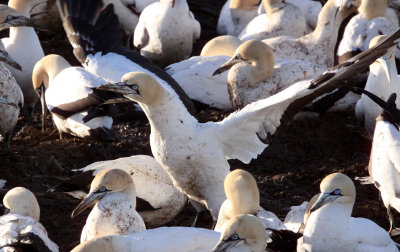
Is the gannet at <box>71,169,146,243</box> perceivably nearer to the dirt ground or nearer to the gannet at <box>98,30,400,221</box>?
the gannet at <box>98,30,400,221</box>

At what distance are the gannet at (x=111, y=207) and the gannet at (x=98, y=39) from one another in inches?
94.0

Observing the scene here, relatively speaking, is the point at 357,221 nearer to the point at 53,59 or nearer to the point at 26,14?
the point at 53,59

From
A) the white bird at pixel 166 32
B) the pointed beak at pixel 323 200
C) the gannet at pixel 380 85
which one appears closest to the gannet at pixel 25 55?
the white bird at pixel 166 32

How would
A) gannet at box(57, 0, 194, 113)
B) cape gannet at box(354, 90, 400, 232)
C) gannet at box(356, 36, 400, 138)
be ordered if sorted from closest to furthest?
cape gannet at box(354, 90, 400, 232) < gannet at box(356, 36, 400, 138) < gannet at box(57, 0, 194, 113)

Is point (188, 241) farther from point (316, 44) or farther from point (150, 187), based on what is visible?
point (316, 44)

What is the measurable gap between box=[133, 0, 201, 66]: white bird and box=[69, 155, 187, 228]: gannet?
9.28ft

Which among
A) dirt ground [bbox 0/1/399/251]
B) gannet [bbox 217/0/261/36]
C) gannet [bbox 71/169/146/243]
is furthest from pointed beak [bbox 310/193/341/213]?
gannet [bbox 217/0/261/36]

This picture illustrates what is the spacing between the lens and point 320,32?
951 cm

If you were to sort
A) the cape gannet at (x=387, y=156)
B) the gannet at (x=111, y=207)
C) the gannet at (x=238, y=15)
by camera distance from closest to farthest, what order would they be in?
the gannet at (x=111, y=207) < the cape gannet at (x=387, y=156) < the gannet at (x=238, y=15)

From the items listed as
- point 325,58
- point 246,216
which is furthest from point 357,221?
point 325,58

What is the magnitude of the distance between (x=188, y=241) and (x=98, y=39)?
380cm

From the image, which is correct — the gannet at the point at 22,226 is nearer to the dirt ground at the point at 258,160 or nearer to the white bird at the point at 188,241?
the dirt ground at the point at 258,160

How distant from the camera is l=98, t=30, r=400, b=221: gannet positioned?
6.62 meters

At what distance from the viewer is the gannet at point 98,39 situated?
884cm
